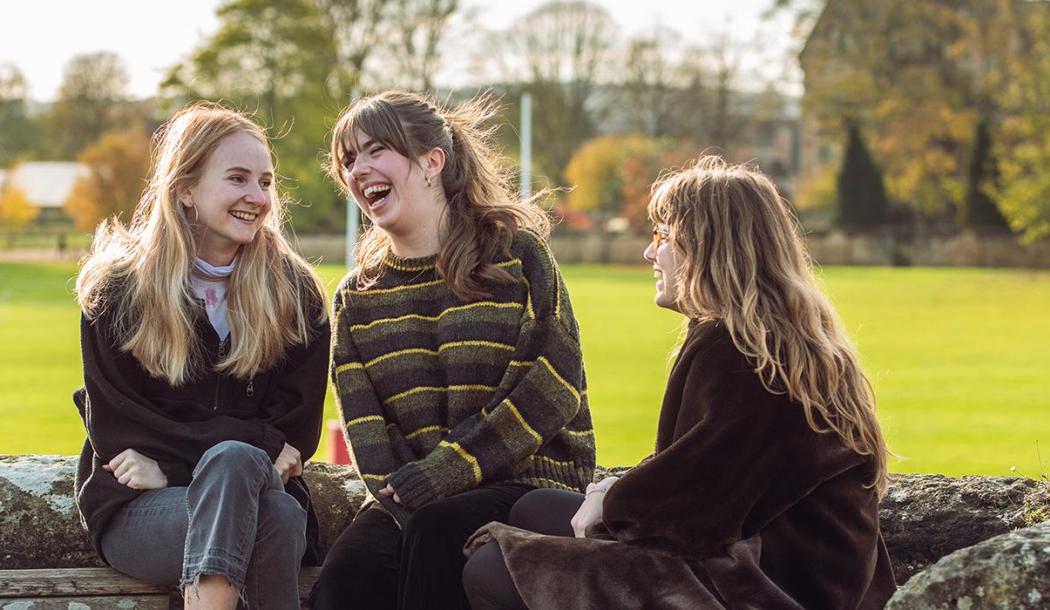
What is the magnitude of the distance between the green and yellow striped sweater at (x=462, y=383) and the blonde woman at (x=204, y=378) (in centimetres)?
15

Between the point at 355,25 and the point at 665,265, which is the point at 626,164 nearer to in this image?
the point at 355,25

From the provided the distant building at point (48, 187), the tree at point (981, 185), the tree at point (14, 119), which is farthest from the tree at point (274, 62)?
the distant building at point (48, 187)

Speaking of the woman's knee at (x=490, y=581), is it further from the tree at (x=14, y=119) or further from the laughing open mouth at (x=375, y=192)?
the tree at (x=14, y=119)

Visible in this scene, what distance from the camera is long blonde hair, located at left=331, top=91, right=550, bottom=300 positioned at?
12.6 ft

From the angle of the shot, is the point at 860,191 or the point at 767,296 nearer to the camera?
the point at 767,296

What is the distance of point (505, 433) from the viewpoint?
3.63 meters

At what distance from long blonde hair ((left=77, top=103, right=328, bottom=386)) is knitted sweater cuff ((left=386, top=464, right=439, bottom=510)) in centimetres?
51

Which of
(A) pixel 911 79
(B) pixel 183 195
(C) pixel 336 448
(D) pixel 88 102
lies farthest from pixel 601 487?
(D) pixel 88 102

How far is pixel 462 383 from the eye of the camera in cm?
376

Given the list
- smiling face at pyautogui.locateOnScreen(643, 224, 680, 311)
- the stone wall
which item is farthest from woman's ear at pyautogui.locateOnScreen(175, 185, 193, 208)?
smiling face at pyautogui.locateOnScreen(643, 224, 680, 311)

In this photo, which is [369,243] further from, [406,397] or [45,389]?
[45,389]

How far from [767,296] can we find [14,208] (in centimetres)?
7028

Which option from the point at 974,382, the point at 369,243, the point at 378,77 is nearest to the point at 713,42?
the point at 378,77

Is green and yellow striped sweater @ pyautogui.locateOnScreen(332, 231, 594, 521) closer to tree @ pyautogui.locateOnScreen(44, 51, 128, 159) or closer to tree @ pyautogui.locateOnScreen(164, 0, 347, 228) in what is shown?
tree @ pyautogui.locateOnScreen(164, 0, 347, 228)
